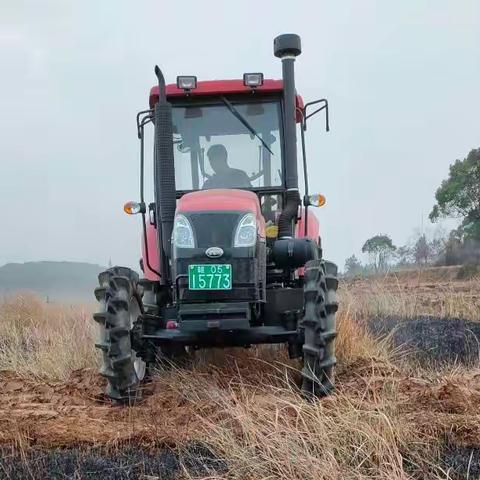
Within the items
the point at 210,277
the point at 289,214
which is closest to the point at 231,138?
the point at 289,214

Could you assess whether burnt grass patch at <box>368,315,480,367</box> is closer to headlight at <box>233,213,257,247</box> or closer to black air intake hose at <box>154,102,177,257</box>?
headlight at <box>233,213,257,247</box>

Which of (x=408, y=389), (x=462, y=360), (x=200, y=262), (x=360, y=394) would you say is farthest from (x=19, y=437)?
(x=462, y=360)

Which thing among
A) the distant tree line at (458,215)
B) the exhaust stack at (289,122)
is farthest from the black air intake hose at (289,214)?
the distant tree line at (458,215)

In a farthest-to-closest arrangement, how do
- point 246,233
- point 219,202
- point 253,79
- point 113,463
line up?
1. point 253,79
2. point 219,202
3. point 246,233
4. point 113,463

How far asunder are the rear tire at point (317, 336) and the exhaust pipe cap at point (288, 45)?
70.8 inches

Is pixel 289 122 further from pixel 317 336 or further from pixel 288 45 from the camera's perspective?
pixel 317 336

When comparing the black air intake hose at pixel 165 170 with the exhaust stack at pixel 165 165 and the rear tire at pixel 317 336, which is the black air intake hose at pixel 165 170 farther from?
the rear tire at pixel 317 336

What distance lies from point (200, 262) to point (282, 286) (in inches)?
40.5

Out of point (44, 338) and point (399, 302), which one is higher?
point (399, 302)

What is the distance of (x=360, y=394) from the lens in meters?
5.01

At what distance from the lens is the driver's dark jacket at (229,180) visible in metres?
6.39

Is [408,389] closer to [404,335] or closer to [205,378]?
[205,378]

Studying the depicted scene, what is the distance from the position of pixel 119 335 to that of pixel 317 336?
1392 mm

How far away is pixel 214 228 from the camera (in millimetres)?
5477
